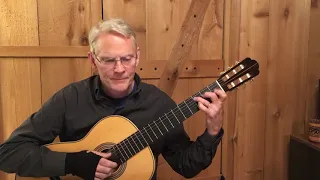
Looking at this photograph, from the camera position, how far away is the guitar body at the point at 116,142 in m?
1.25

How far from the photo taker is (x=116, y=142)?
4.12 feet

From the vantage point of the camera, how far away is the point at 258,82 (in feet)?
6.48

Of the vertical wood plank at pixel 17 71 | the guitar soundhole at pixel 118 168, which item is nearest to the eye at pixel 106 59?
the guitar soundhole at pixel 118 168

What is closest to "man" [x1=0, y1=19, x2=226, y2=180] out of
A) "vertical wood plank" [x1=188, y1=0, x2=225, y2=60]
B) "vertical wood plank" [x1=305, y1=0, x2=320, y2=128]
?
"vertical wood plank" [x1=188, y1=0, x2=225, y2=60]

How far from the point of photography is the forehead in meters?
1.25

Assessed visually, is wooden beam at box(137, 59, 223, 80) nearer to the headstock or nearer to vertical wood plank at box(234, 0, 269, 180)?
vertical wood plank at box(234, 0, 269, 180)

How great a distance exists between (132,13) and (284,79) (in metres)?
1.03

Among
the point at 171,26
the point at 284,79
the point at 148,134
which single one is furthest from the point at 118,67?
the point at 284,79

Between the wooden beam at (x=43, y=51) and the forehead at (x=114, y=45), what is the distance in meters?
0.45

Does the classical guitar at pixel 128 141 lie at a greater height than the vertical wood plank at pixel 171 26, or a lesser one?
lesser

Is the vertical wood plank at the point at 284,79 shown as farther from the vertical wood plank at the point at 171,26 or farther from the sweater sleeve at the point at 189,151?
the sweater sleeve at the point at 189,151

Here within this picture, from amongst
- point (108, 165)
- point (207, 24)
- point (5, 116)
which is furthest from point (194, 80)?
point (5, 116)

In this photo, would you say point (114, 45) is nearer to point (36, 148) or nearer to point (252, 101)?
point (36, 148)

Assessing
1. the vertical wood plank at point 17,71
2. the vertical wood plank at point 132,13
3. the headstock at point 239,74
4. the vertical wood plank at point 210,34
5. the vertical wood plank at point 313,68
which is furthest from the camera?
the vertical wood plank at point 313,68
